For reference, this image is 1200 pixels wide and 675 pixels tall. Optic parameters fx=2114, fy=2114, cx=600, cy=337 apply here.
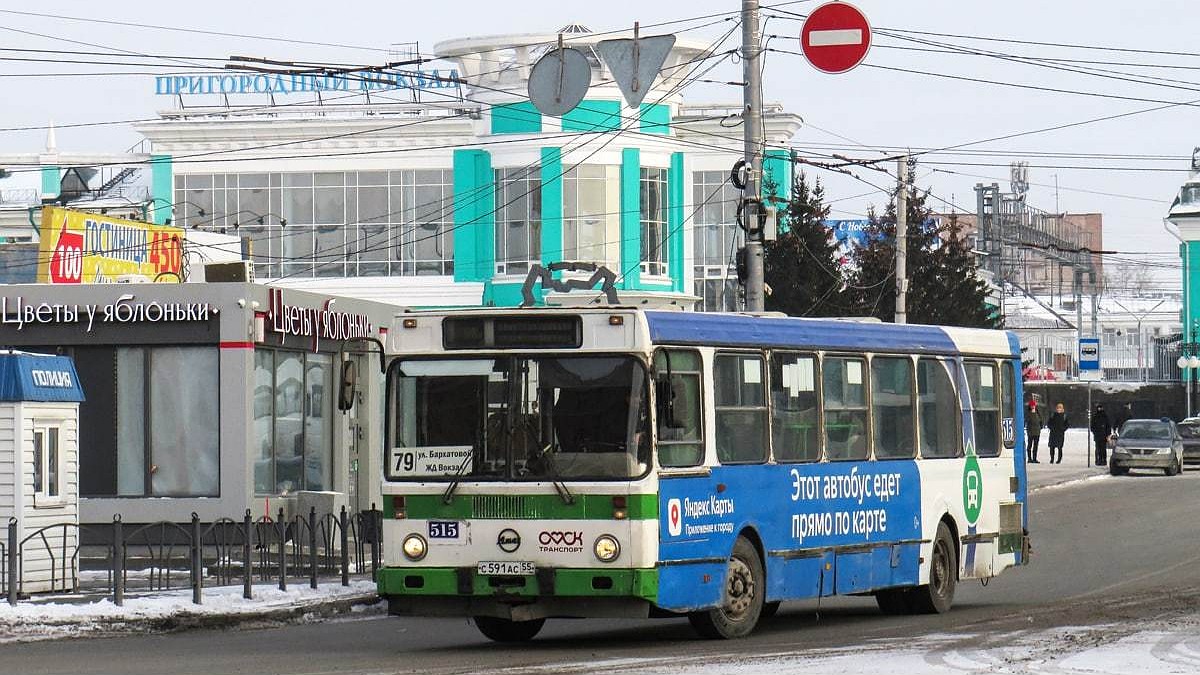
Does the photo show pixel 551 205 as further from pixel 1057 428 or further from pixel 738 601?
pixel 738 601

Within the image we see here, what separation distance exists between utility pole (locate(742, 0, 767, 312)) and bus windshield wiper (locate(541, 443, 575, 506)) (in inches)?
449

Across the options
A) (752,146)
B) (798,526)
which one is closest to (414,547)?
(798,526)

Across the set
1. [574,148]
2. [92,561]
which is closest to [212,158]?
[574,148]

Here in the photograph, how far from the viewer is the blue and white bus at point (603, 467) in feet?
48.3

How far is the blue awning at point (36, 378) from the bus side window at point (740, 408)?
838 centimetres

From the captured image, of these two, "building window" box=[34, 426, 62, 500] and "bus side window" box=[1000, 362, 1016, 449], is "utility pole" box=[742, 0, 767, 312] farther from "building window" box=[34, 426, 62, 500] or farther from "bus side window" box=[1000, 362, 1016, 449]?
"building window" box=[34, 426, 62, 500]

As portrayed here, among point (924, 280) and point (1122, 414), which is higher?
point (924, 280)

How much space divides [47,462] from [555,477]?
8.38 m

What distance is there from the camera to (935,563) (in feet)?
61.9

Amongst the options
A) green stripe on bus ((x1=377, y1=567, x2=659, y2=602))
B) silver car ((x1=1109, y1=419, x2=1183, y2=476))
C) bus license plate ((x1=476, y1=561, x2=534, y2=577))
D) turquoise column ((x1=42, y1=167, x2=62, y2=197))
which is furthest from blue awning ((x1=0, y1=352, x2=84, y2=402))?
turquoise column ((x1=42, y1=167, x2=62, y2=197))

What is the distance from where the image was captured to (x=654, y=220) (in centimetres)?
6056

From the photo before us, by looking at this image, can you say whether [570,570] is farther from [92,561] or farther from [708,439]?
[92,561]

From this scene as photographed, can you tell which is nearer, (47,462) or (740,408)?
(740,408)

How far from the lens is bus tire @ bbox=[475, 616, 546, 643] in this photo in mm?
15953
